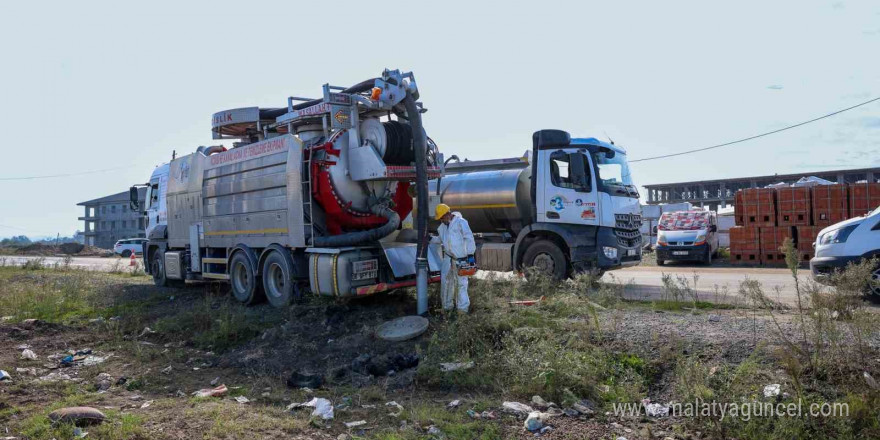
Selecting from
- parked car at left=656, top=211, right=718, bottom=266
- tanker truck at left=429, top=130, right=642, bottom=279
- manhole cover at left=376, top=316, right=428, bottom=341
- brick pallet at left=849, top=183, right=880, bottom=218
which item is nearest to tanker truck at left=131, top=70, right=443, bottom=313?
manhole cover at left=376, top=316, right=428, bottom=341

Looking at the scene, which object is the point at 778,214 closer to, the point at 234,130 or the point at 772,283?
the point at 772,283

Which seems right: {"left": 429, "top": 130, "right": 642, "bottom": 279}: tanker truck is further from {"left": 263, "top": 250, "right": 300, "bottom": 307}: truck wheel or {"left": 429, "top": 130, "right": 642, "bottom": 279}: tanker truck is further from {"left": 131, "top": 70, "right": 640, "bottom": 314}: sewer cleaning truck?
{"left": 263, "top": 250, "right": 300, "bottom": 307}: truck wheel

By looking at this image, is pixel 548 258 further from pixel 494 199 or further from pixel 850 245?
pixel 850 245

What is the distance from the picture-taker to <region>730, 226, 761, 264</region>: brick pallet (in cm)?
1991

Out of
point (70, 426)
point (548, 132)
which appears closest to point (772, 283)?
point (548, 132)

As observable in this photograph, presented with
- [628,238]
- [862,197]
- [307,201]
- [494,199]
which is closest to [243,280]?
[307,201]

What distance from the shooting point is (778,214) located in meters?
19.5

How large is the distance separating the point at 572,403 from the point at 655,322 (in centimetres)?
234

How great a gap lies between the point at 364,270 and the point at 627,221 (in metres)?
6.02

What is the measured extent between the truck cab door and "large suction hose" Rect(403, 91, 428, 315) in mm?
3943

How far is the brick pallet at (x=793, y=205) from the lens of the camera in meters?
19.1

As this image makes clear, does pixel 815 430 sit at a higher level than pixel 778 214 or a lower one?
lower

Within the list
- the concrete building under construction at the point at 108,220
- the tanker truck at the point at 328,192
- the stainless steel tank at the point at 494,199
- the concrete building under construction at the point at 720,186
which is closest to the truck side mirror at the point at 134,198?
the tanker truck at the point at 328,192

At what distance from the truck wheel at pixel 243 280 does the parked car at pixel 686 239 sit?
46.2ft
